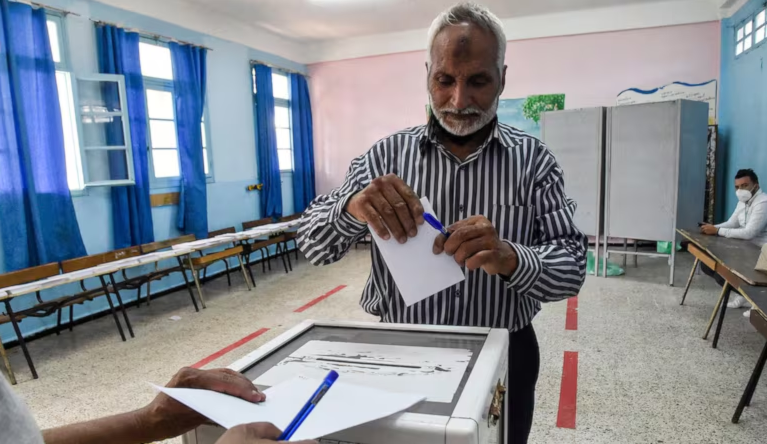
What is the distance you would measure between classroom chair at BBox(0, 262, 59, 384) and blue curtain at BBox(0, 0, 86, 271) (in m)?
0.37

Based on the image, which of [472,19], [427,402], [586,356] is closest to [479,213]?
[472,19]

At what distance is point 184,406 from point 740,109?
7083 mm

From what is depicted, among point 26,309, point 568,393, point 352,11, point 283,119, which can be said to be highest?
point 352,11

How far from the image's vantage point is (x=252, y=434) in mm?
566

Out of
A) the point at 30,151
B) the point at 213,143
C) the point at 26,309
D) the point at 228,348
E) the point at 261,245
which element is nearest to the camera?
the point at 26,309

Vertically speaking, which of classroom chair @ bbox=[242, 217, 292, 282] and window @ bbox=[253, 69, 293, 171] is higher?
window @ bbox=[253, 69, 293, 171]

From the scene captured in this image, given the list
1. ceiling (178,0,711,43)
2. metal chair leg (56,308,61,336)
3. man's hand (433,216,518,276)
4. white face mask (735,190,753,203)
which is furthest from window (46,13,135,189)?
white face mask (735,190,753,203)

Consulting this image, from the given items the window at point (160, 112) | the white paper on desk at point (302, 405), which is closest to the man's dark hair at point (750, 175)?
the white paper on desk at point (302, 405)

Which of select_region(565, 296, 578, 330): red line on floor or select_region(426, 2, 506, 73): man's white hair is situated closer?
select_region(426, 2, 506, 73): man's white hair

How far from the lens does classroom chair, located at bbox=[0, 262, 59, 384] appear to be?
328cm

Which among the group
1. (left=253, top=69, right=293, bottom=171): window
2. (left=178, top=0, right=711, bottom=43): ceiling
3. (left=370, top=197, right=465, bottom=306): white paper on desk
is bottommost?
(left=370, top=197, right=465, bottom=306): white paper on desk

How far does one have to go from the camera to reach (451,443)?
581mm

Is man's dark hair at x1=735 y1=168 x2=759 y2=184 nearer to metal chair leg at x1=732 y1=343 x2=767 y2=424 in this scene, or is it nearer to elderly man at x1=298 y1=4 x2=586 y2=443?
metal chair leg at x1=732 y1=343 x2=767 y2=424

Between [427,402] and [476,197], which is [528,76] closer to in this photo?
[476,197]
